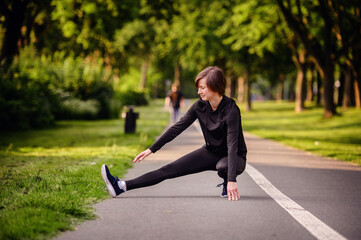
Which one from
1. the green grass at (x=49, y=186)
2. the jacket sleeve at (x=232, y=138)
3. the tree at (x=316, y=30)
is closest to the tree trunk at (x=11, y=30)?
the green grass at (x=49, y=186)

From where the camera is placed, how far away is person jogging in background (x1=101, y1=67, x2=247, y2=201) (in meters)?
5.00

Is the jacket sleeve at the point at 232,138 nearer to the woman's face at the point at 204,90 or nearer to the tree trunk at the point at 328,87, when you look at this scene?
the woman's face at the point at 204,90

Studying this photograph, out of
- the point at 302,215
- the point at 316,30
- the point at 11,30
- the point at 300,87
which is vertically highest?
the point at 316,30

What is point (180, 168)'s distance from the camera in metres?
5.47

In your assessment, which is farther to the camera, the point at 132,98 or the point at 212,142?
the point at 132,98

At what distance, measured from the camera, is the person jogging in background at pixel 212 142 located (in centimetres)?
500

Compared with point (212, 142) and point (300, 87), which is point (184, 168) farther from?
point (300, 87)

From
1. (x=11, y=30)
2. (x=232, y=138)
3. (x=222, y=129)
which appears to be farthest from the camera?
(x=11, y=30)

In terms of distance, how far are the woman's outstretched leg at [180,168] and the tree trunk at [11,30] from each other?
12.2 m

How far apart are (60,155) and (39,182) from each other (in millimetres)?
4673

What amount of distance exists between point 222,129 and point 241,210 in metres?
0.90

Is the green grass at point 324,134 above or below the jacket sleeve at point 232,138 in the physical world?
below

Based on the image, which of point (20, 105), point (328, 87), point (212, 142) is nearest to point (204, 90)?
point (212, 142)

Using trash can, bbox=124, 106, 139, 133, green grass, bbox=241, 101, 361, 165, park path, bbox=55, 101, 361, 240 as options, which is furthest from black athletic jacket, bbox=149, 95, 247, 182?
trash can, bbox=124, 106, 139, 133
